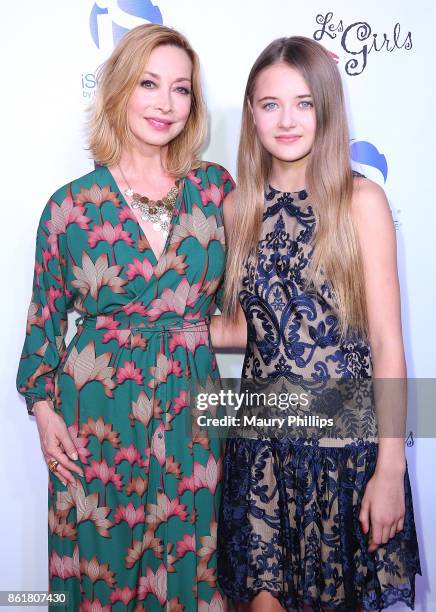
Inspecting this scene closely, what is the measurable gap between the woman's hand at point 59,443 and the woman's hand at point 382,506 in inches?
27.2

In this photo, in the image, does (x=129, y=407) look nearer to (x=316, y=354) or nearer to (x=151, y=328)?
(x=151, y=328)

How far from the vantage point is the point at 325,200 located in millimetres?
1719

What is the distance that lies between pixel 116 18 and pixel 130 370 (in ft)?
3.50

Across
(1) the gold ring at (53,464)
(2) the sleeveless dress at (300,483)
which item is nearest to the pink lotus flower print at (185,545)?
(2) the sleeveless dress at (300,483)

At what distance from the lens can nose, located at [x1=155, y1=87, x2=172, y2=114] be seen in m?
1.91

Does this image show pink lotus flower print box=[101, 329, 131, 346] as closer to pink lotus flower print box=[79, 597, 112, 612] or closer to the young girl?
the young girl

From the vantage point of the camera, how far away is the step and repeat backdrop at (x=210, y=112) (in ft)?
7.31

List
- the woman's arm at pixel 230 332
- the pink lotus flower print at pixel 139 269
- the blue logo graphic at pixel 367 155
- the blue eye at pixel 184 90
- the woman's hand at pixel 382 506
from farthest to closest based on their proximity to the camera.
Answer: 1. the blue logo graphic at pixel 367 155
2. the woman's arm at pixel 230 332
3. the blue eye at pixel 184 90
4. the pink lotus flower print at pixel 139 269
5. the woman's hand at pixel 382 506

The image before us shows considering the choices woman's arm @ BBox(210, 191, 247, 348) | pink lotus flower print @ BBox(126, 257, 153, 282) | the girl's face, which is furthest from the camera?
woman's arm @ BBox(210, 191, 247, 348)

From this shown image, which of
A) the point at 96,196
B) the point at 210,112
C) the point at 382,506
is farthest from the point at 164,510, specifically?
the point at 210,112

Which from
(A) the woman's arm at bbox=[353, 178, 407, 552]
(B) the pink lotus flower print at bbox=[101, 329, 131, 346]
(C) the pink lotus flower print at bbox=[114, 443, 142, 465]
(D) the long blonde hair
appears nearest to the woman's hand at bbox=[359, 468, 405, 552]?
(A) the woman's arm at bbox=[353, 178, 407, 552]

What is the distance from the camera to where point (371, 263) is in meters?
1.67

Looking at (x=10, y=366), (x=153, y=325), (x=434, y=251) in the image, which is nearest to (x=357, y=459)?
(x=153, y=325)

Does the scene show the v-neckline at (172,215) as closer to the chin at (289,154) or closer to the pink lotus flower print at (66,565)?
the chin at (289,154)
